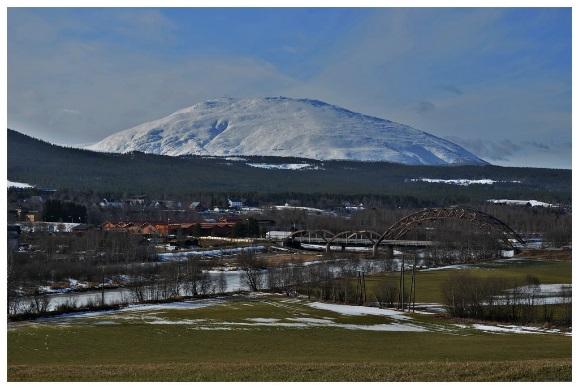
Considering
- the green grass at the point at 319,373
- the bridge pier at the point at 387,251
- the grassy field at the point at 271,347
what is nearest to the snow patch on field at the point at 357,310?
the grassy field at the point at 271,347

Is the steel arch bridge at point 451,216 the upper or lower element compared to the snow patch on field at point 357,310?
upper

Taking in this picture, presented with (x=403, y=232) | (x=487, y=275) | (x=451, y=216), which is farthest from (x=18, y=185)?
(x=487, y=275)

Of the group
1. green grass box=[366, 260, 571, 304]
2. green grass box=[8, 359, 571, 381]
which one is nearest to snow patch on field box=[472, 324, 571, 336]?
green grass box=[366, 260, 571, 304]

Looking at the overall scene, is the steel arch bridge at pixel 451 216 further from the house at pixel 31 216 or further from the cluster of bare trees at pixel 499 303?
the house at pixel 31 216

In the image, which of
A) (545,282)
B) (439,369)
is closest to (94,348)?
(439,369)

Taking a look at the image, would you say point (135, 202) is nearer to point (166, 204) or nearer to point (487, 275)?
Result: point (166, 204)

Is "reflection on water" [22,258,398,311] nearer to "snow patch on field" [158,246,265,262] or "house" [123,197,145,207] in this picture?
"snow patch on field" [158,246,265,262]

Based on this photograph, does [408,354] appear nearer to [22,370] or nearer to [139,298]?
[22,370]
